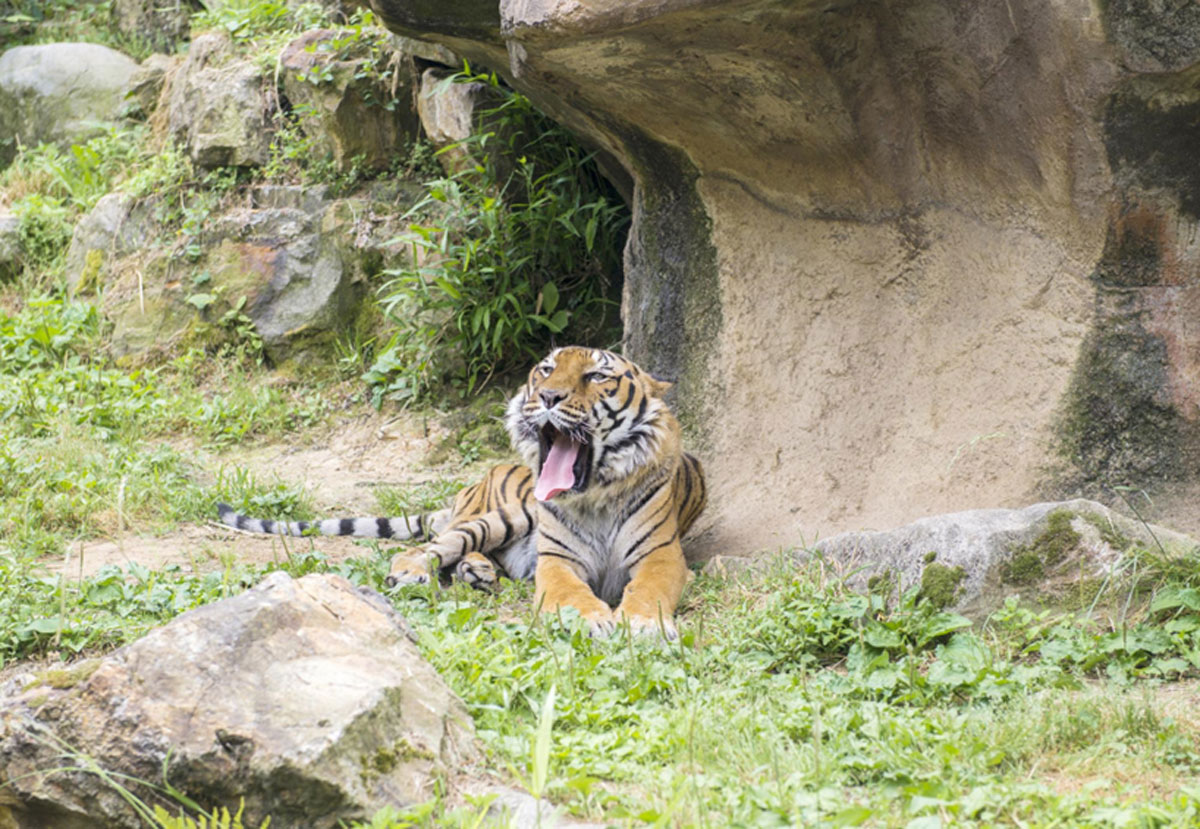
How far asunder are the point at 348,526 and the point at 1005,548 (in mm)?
3304

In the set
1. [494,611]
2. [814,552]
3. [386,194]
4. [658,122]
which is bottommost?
[494,611]

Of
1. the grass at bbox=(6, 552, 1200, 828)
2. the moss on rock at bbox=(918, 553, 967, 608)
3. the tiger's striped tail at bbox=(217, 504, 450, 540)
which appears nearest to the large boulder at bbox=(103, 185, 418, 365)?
the tiger's striped tail at bbox=(217, 504, 450, 540)

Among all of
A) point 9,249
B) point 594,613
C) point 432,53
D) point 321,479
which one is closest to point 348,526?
point 321,479

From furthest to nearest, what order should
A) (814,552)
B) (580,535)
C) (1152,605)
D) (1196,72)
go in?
1. (580,535)
2. (814,552)
3. (1196,72)
4. (1152,605)

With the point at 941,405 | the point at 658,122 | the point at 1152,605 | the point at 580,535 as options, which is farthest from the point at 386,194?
the point at 1152,605

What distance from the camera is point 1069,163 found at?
4.79m

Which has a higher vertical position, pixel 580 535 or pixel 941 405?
pixel 941 405

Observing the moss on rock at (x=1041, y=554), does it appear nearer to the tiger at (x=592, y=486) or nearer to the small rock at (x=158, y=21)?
the tiger at (x=592, y=486)

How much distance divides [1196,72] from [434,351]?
189 inches

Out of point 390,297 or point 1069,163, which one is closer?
point 1069,163

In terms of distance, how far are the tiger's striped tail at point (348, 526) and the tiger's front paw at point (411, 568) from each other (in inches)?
29.6

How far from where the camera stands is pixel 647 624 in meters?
4.49

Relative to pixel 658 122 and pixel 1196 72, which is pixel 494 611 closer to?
pixel 658 122

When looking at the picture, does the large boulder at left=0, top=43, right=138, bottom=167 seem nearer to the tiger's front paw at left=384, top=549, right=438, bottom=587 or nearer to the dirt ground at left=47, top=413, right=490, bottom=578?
the dirt ground at left=47, top=413, right=490, bottom=578
